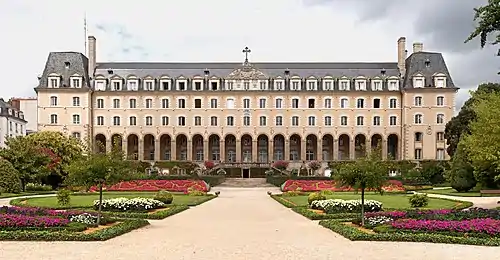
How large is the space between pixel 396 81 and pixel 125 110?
32234 mm

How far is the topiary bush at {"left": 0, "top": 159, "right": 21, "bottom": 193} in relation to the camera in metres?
39.6

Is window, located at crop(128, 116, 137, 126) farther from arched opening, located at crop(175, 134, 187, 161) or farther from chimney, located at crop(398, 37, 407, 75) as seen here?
chimney, located at crop(398, 37, 407, 75)

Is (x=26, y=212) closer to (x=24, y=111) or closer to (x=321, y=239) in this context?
(x=321, y=239)

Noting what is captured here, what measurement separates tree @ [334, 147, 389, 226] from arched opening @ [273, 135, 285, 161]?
59.1 m

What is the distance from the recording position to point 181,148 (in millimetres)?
79250

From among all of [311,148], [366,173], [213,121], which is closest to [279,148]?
[311,148]

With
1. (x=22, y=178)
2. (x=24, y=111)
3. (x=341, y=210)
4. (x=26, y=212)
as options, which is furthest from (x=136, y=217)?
(x=24, y=111)

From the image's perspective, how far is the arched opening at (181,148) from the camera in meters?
78.6

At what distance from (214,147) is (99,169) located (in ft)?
194

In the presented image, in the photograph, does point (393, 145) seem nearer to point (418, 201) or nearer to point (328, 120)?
point (328, 120)

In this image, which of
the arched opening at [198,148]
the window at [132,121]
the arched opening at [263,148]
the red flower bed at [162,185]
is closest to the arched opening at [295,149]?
the arched opening at [263,148]

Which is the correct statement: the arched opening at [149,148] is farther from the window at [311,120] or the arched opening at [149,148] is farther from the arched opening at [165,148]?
the window at [311,120]

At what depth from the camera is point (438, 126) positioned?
73.4m

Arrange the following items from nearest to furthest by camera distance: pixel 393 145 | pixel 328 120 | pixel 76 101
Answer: pixel 76 101 < pixel 328 120 < pixel 393 145
